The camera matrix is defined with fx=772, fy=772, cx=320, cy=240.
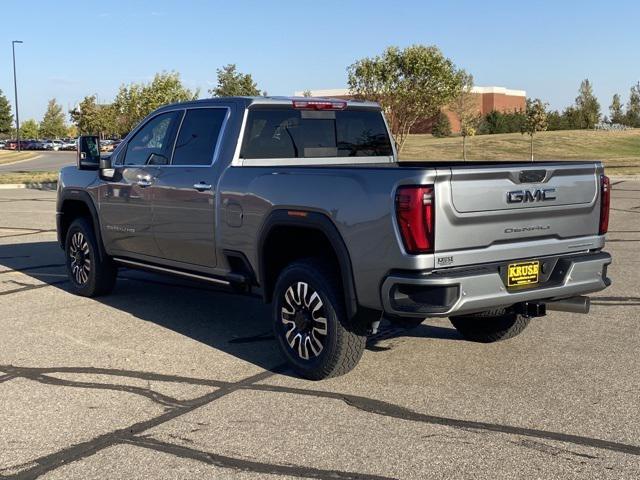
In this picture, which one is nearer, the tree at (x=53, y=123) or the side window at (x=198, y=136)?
the side window at (x=198, y=136)

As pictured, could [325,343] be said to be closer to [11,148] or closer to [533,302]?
[533,302]

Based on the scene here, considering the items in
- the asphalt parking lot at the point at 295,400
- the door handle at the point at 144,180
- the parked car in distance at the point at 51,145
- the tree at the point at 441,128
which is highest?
the tree at the point at 441,128

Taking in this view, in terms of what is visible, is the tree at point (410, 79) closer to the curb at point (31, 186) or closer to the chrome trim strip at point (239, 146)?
the curb at point (31, 186)

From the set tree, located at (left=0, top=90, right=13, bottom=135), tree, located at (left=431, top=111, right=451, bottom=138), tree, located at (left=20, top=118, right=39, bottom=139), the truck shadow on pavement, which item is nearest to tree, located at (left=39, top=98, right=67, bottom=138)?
tree, located at (left=20, top=118, right=39, bottom=139)

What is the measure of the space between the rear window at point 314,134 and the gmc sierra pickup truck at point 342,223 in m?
0.01

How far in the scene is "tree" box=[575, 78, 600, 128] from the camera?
8431cm

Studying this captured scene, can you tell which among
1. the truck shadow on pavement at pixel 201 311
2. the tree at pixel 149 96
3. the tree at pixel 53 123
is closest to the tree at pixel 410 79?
the tree at pixel 149 96

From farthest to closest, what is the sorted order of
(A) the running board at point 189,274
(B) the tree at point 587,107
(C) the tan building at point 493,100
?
(C) the tan building at point 493,100 → (B) the tree at point 587,107 → (A) the running board at point 189,274

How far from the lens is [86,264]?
811 centimetres

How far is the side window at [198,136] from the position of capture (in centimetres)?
631

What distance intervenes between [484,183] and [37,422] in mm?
2981

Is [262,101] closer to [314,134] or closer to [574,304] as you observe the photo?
[314,134]

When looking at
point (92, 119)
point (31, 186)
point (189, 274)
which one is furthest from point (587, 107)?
point (189, 274)

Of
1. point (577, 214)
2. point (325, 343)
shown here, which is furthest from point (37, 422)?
point (577, 214)
